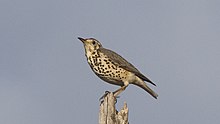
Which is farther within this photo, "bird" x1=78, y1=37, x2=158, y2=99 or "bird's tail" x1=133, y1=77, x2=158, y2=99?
"bird's tail" x1=133, y1=77, x2=158, y2=99

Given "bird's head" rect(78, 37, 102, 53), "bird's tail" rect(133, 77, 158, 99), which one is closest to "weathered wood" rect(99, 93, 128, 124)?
"bird's head" rect(78, 37, 102, 53)

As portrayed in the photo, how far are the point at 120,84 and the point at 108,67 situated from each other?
1.65 ft

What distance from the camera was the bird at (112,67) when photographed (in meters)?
12.9

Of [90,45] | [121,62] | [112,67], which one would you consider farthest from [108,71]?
[90,45]

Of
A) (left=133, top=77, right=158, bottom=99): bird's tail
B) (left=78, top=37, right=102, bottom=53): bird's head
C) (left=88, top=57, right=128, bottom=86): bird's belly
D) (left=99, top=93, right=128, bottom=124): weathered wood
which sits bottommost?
(left=99, top=93, right=128, bottom=124): weathered wood

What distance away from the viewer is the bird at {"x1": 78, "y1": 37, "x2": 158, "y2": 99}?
1295cm

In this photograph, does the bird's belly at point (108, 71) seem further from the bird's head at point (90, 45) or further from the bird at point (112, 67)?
the bird's head at point (90, 45)

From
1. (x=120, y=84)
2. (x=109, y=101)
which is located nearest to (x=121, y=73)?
(x=120, y=84)

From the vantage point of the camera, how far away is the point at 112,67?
43.1 ft

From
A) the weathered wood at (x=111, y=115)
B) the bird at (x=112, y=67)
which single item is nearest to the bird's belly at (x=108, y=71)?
the bird at (x=112, y=67)

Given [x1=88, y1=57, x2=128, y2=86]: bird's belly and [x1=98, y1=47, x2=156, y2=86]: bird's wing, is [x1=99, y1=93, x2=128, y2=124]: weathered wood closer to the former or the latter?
[x1=88, y1=57, x2=128, y2=86]: bird's belly

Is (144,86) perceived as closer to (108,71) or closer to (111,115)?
(108,71)

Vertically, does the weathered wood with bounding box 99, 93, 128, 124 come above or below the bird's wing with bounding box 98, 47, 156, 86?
below

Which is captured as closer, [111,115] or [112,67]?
[111,115]
